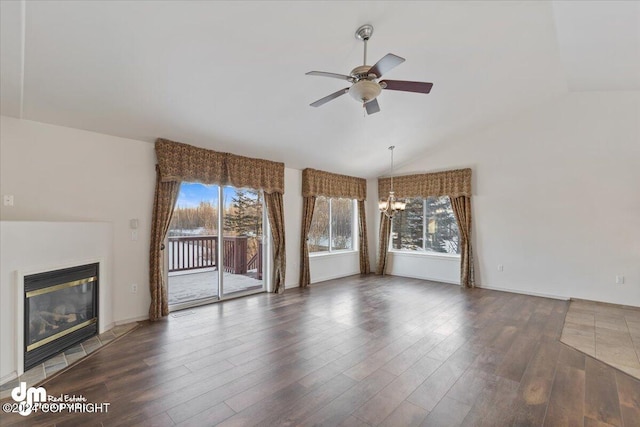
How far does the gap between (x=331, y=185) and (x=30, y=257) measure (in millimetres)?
5232

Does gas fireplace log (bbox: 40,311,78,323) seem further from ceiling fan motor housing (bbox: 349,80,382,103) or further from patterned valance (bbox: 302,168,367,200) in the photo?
patterned valance (bbox: 302,168,367,200)

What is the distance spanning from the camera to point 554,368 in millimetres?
2857

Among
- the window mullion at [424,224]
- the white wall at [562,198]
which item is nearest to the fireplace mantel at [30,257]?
the window mullion at [424,224]

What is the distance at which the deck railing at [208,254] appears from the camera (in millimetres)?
5113

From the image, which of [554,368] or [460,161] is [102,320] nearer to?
[554,368]

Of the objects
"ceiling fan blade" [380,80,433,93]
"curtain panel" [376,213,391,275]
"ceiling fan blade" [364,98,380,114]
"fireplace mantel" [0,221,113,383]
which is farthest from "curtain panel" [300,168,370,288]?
"ceiling fan blade" [380,80,433,93]

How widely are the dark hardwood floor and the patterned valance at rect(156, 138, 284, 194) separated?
2155 mm

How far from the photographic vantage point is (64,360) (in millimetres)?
2963

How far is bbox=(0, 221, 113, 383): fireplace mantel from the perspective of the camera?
2592mm

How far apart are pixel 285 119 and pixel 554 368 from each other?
4.33 metres

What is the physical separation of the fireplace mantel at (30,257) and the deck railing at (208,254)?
3.93 ft

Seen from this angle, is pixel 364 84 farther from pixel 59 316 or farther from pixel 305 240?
pixel 305 240

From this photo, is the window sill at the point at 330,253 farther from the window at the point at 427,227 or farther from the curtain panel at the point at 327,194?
the window at the point at 427,227

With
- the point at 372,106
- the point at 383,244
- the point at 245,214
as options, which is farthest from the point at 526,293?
the point at 245,214
